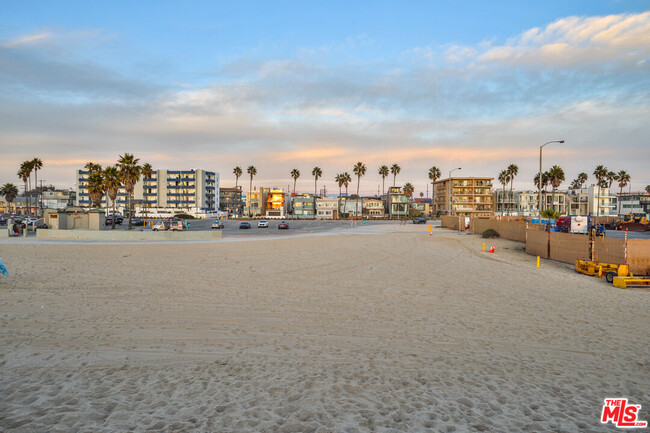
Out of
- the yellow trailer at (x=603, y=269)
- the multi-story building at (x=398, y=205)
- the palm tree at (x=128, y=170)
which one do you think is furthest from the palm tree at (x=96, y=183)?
the multi-story building at (x=398, y=205)

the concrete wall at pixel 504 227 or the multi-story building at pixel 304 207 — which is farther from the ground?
the multi-story building at pixel 304 207

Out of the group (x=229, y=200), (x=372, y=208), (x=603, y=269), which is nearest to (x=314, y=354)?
(x=603, y=269)

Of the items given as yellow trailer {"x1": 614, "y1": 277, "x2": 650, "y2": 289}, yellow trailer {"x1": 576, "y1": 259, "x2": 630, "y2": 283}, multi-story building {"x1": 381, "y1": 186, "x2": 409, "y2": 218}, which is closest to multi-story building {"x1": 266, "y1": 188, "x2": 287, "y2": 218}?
multi-story building {"x1": 381, "y1": 186, "x2": 409, "y2": 218}

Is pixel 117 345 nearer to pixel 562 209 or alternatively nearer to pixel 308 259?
pixel 308 259

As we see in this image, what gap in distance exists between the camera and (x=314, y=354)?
7.29m

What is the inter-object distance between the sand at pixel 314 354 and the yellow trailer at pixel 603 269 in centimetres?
209

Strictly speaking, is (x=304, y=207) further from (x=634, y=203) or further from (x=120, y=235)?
(x=634, y=203)

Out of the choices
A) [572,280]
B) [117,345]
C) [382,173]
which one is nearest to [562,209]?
[382,173]

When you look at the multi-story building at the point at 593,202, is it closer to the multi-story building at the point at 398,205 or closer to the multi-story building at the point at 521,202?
the multi-story building at the point at 521,202

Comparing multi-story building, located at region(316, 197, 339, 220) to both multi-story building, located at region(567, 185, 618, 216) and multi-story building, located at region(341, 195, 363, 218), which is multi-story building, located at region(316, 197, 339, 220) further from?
multi-story building, located at region(567, 185, 618, 216)

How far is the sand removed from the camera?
5137 millimetres

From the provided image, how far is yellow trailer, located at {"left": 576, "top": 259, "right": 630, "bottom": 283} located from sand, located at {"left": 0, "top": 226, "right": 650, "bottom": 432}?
2092 millimetres

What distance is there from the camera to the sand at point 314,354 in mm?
5137

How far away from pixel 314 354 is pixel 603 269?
16483 mm
